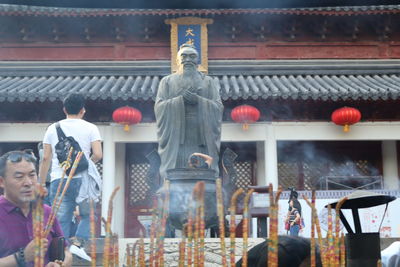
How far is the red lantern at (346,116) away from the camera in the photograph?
10109mm

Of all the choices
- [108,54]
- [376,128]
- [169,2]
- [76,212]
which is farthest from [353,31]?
[169,2]

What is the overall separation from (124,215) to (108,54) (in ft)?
11.9

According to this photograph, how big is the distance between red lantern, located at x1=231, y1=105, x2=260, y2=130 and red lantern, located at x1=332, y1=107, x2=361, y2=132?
153 centimetres

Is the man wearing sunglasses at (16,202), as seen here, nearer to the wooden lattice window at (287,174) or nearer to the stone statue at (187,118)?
the stone statue at (187,118)

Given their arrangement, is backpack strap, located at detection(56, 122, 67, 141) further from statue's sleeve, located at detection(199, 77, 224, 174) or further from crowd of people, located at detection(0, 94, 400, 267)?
statue's sleeve, located at detection(199, 77, 224, 174)

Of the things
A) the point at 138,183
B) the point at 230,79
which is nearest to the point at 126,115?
the point at 138,183

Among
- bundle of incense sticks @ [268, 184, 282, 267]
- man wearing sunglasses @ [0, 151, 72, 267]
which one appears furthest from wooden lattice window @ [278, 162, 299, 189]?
bundle of incense sticks @ [268, 184, 282, 267]

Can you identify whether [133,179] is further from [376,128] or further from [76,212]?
[76,212]

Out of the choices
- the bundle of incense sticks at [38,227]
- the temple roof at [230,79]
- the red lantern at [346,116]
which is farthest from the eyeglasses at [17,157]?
the red lantern at [346,116]

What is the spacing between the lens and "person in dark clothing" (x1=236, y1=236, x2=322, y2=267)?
199 centimetres

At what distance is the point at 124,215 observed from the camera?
35.7 feet

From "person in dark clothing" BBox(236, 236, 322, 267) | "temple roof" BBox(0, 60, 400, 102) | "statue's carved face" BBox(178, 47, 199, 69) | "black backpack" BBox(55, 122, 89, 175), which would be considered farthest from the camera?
"temple roof" BBox(0, 60, 400, 102)

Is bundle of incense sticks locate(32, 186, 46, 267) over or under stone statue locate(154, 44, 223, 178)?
under

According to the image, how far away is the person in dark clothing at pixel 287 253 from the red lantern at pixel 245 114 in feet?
26.4
